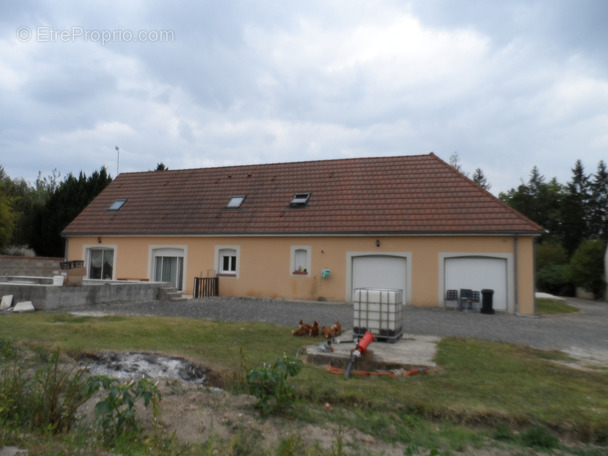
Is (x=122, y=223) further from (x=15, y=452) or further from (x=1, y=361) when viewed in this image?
(x=15, y=452)

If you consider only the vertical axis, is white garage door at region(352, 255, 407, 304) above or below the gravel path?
above

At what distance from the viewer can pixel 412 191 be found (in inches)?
787

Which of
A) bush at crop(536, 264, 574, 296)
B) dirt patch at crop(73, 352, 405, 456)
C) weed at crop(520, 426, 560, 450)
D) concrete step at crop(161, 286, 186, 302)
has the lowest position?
weed at crop(520, 426, 560, 450)

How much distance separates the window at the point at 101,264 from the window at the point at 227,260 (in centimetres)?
597

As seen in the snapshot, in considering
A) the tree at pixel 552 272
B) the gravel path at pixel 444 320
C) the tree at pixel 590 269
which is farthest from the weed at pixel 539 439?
the tree at pixel 552 272

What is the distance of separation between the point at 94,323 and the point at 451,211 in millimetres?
13476

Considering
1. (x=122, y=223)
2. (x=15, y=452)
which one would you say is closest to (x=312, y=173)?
(x=122, y=223)

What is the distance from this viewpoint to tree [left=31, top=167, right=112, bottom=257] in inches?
1209

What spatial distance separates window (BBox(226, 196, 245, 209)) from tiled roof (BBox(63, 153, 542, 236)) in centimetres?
25

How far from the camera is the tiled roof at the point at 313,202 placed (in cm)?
1833

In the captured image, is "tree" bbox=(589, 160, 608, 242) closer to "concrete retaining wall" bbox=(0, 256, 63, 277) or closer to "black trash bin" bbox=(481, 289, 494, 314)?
"black trash bin" bbox=(481, 289, 494, 314)

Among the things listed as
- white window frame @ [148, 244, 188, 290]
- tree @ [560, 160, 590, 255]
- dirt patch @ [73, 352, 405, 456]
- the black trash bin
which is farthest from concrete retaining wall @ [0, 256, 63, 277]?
tree @ [560, 160, 590, 255]

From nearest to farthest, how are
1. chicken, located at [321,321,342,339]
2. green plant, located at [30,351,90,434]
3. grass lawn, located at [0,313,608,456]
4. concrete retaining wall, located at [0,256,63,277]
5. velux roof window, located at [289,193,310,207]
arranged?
1. green plant, located at [30,351,90,434]
2. grass lawn, located at [0,313,608,456]
3. chicken, located at [321,321,342,339]
4. velux roof window, located at [289,193,310,207]
5. concrete retaining wall, located at [0,256,63,277]

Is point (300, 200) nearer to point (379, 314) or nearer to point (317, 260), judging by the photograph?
point (317, 260)
